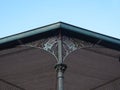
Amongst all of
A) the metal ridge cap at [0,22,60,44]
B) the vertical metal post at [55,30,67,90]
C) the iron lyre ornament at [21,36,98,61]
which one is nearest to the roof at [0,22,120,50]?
the metal ridge cap at [0,22,60,44]

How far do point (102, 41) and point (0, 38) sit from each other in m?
3.25

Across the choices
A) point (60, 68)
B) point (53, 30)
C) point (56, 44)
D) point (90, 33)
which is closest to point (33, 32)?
point (53, 30)

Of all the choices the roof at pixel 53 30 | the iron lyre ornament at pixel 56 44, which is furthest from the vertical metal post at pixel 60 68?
the roof at pixel 53 30

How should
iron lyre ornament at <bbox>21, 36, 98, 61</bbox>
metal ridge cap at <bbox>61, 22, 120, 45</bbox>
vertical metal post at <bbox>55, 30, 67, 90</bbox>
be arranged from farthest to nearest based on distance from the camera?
metal ridge cap at <bbox>61, 22, 120, 45</bbox>
iron lyre ornament at <bbox>21, 36, 98, 61</bbox>
vertical metal post at <bbox>55, 30, 67, 90</bbox>

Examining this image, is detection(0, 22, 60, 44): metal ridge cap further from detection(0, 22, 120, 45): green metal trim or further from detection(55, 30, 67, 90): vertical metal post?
detection(55, 30, 67, 90): vertical metal post

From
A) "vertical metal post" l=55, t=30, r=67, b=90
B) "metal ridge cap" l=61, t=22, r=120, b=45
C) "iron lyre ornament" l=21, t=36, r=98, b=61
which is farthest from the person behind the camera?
"metal ridge cap" l=61, t=22, r=120, b=45

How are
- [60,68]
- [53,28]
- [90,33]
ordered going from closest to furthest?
[60,68] → [53,28] → [90,33]

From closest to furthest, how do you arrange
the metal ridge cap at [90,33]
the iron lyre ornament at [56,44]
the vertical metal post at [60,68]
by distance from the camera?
the vertical metal post at [60,68]
the iron lyre ornament at [56,44]
the metal ridge cap at [90,33]

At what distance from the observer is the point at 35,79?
14.9 m

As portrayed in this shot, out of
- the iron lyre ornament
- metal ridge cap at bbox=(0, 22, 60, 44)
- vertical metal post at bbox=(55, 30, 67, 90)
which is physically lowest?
vertical metal post at bbox=(55, 30, 67, 90)

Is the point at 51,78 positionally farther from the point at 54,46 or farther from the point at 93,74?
the point at 54,46

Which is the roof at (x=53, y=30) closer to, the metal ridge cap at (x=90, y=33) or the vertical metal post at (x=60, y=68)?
the metal ridge cap at (x=90, y=33)

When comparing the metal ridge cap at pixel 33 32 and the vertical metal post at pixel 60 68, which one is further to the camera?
the metal ridge cap at pixel 33 32

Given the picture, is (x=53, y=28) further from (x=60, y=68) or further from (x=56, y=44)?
(x=60, y=68)
